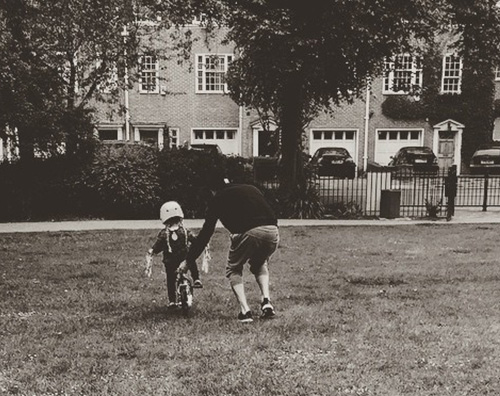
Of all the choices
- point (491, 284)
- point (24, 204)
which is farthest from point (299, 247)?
point (24, 204)

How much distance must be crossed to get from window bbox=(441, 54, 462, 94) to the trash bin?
1911 cm

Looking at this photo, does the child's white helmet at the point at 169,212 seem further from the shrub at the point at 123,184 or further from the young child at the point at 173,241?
the shrub at the point at 123,184

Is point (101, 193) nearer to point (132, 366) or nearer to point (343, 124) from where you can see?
point (132, 366)

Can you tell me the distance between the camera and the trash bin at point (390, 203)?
17.6 m

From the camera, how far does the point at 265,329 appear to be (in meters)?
6.63

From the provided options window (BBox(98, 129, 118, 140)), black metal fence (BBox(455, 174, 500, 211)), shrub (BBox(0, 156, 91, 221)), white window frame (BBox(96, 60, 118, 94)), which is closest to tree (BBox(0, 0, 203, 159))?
shrub (BBox(0, 156, 91, 221))

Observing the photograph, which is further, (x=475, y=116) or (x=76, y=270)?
(x=475, y=116)

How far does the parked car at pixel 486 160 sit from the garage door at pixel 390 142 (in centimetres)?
411

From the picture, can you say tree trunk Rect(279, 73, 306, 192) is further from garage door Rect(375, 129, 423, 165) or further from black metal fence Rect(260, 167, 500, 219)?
garage door Rect(375, 129, 423, 165)

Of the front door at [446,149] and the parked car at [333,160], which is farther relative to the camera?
the front door at [446,149]

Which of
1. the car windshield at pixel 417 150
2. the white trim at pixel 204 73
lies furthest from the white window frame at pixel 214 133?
the car windshield at pixel 417 150

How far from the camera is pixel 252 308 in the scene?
7633mm

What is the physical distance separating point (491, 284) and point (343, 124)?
2701 cm

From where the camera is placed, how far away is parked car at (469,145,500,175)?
103 feet
